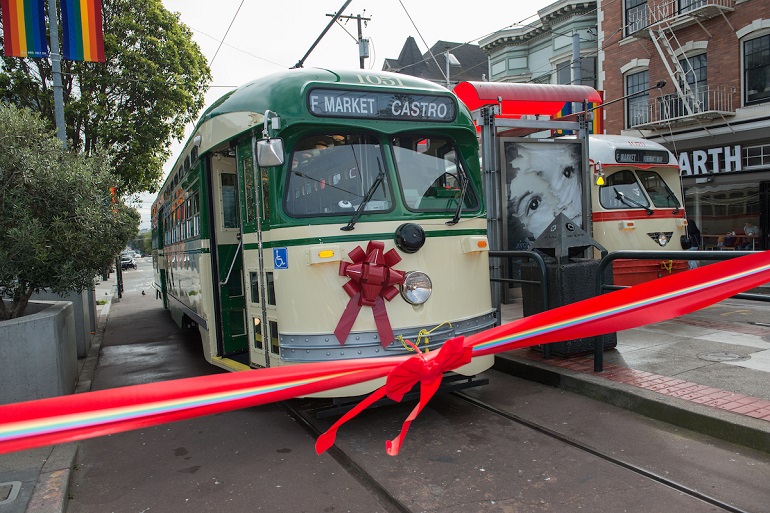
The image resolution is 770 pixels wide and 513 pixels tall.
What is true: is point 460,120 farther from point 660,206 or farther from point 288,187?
point 660,206

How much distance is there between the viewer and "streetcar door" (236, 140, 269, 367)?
5.41m

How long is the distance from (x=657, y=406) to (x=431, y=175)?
2804 mm

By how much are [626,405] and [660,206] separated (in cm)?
766

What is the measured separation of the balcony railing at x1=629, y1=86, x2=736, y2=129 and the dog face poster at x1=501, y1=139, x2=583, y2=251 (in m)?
8.85

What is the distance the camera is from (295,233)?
499 centimetres

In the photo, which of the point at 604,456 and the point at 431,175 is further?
the point at 431,175

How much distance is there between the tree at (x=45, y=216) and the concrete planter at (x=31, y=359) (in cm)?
60

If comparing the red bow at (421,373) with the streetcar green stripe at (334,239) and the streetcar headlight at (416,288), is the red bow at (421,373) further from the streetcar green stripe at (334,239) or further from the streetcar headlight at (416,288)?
the streetcar green stripe at (334,239)

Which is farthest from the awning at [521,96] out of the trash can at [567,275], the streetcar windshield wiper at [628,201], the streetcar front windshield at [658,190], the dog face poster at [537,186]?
the trash can at [567,275]

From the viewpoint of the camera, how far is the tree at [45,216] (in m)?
5.77

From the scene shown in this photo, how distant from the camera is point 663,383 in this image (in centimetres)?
546

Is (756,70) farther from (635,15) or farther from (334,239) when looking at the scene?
(334,239)

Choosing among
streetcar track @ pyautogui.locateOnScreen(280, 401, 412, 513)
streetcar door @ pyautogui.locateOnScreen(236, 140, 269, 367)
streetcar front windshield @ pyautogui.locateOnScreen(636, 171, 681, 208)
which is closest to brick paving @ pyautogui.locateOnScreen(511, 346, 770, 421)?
streetcar track @ pyautogui.locateOnScreen(280, 401, 412, 513)

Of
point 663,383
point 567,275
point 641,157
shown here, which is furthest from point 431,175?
point 641,157
